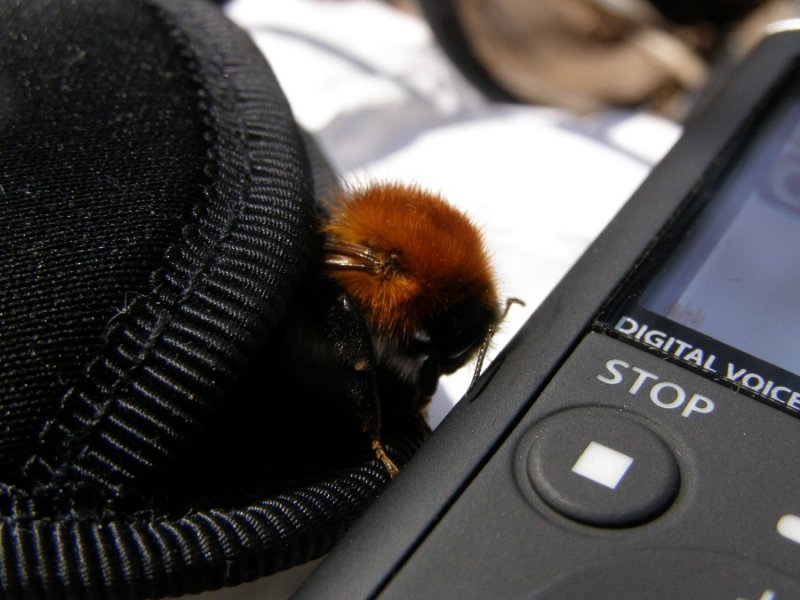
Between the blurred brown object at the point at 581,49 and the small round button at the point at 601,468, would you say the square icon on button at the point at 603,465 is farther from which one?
the blurred brown object at the point at 581,49

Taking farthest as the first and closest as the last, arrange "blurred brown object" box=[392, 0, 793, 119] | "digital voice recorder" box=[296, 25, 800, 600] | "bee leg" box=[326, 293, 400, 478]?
"blurred brown object" box=[392, 0, 793, 119] → "bee leg" box=[326, 293, 400, 478] → "digital voice recorder" box=[296, 25, 800, 600]

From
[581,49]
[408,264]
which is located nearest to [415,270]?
[408,264]

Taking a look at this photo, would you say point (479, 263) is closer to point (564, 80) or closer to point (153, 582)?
point (153, 582)

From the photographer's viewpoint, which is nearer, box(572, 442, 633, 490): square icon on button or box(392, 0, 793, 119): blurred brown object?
box(572, 442, 633, 490): square icon on button

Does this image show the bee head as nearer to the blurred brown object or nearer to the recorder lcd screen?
the recorder lcd screen

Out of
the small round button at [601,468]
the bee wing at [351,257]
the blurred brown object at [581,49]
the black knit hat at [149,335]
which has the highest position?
the blurred brown object at [581,49]

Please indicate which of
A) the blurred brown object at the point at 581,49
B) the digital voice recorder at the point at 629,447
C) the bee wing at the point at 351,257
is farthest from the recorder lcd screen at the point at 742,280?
the blurred brown object at the point at 581,49

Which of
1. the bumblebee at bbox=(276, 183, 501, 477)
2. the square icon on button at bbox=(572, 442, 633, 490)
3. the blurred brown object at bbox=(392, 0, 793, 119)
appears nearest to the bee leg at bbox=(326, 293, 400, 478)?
the bumblebee at bbox=(276, 183, 501, 477)

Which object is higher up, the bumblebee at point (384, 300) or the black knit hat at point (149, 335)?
the bumblebee at point (384, 300)
